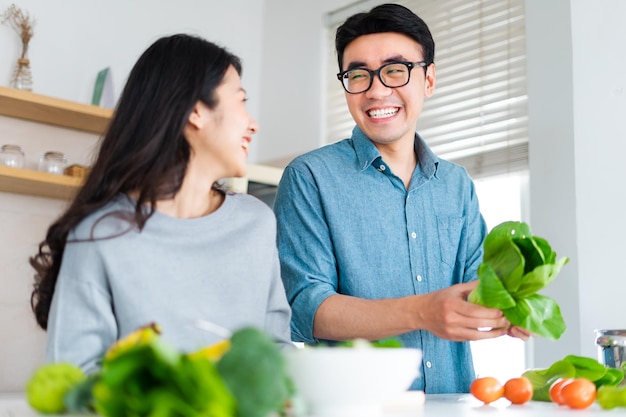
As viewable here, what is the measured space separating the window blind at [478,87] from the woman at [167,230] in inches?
69.3

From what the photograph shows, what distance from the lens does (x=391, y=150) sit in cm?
183

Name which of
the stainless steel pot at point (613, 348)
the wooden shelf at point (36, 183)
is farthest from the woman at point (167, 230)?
the wooden shelf at point (36, 183)

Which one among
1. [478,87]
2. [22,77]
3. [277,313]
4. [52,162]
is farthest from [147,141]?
[478,87]

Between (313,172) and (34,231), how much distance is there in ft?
5.42

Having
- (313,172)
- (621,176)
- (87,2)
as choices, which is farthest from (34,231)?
(621,176)

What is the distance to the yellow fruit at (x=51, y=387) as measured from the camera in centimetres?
79

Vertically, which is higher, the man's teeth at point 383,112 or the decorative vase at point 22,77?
the decorative vase at point 22,77

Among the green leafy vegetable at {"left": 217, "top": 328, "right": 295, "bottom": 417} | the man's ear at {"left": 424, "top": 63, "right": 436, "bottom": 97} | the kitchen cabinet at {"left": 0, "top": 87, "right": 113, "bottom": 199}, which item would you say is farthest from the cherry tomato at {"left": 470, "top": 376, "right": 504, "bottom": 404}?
the kitchen cabinet at {"left": 0, "top": 87, "right": 113, "bottom": 199}

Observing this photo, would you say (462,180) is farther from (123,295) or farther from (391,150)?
(123,295)

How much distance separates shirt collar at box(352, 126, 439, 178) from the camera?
70.7 inches

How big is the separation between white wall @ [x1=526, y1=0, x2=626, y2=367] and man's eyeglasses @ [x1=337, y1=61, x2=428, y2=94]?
989 mm

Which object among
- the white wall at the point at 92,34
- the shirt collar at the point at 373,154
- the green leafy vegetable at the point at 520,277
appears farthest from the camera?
the white wall at the point at 92,34

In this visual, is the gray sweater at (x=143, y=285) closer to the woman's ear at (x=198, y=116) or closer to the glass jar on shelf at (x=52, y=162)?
the woman's ear at (x=198, y=116)

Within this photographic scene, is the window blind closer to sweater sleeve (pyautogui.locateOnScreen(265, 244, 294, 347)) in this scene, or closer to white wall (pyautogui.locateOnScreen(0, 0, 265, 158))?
white wall (pyautogui.locateOnScreen(0, 0, 265, 158))
